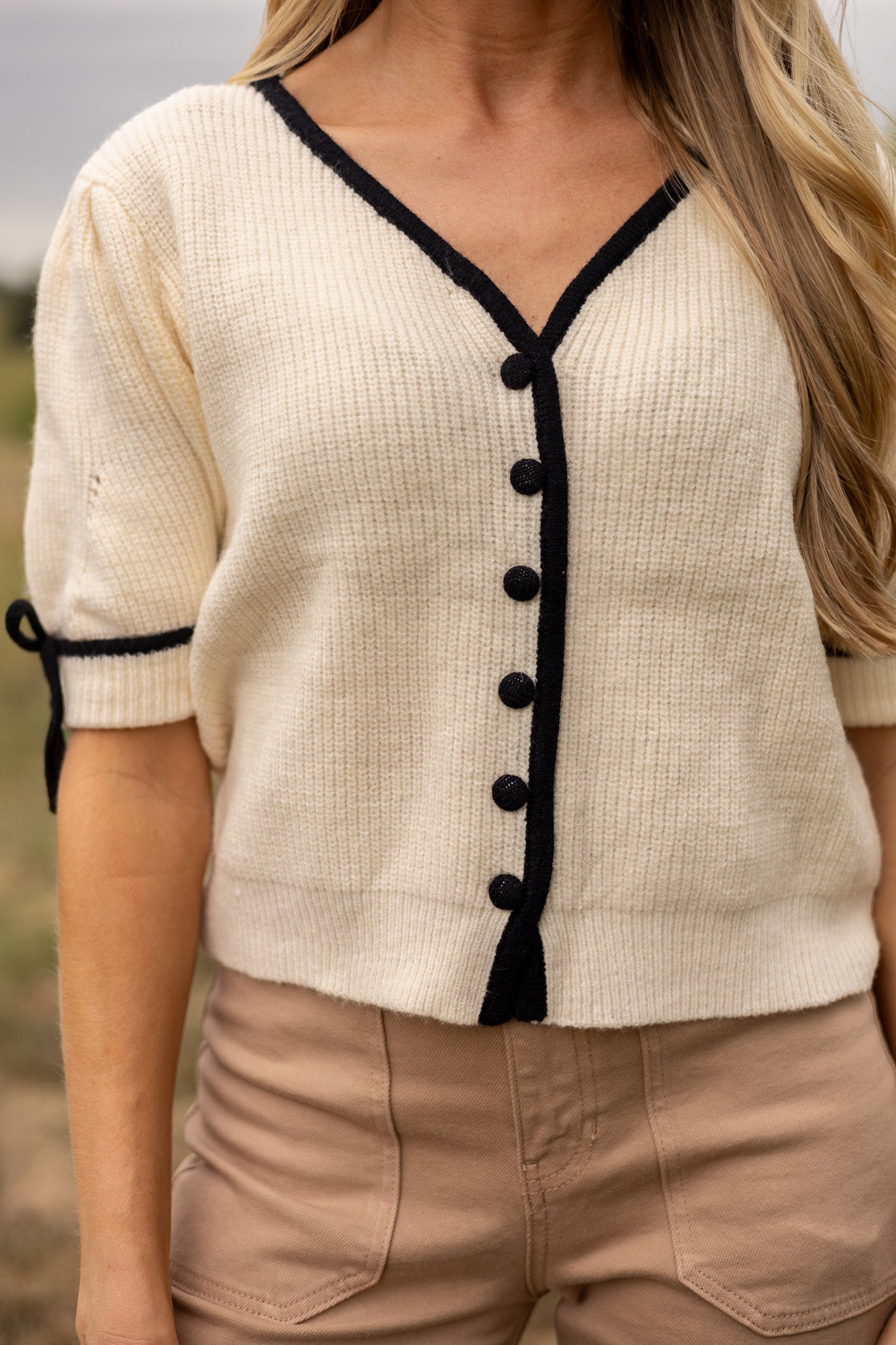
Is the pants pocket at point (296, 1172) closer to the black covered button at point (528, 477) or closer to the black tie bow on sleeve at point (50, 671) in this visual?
the black tie bow on sleeve at point (50, 671)

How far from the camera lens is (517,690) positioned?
105 cm

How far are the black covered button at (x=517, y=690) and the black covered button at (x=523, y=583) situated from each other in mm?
65

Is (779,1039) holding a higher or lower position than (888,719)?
lower

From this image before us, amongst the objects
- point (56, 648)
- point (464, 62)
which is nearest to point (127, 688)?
point (56, 648)

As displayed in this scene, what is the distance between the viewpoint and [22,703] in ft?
15.5

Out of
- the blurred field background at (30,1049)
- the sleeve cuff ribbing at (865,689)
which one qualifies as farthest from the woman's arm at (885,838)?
the blurred field background at (30,1049)

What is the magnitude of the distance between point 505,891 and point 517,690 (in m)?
0.17

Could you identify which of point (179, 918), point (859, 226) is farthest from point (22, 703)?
point (859, 226)

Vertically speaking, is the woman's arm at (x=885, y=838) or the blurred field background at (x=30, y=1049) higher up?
the woman's arm at (x=885, y=838)

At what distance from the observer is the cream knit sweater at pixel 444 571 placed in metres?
1.06

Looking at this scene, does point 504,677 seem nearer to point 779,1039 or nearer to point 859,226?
point 779,1039

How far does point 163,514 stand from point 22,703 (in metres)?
3.83

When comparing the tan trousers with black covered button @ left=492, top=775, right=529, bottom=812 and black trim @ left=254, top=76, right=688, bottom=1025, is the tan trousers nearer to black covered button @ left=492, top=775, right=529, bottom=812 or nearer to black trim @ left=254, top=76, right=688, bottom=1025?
A: black trim @ left=254, top=76, right=688, bottom=1025

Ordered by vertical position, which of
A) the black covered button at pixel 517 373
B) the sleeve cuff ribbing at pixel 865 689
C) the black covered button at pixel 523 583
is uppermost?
the black covered button at pixel 517 373
